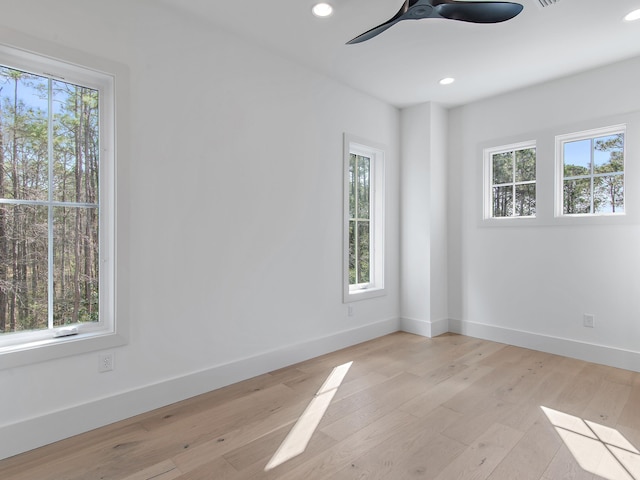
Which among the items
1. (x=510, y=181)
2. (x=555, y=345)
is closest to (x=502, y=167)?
(x=510, y=181)

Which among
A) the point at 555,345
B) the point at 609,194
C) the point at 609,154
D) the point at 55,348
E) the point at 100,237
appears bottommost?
the point at 555,345

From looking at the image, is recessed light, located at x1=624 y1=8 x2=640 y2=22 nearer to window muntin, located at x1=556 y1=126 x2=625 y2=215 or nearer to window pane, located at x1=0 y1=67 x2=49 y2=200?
window muntin, located at x1=556 y1=126 x2=625 y2=215

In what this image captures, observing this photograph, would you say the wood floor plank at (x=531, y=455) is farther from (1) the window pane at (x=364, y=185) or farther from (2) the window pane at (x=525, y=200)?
(1) the window pane at (x=364, y=185)

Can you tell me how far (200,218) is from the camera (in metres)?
2.78

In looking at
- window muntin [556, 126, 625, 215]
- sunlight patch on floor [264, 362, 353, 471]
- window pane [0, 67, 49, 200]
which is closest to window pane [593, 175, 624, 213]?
window muntin [556, 126, 625, 215]

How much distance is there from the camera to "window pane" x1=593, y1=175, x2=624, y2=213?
344cm

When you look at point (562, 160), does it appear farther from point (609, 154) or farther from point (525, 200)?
point (525, 200)

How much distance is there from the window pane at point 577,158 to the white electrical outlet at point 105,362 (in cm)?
442

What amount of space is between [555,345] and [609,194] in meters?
1.60

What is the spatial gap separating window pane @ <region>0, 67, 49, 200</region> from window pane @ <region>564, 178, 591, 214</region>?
14.9ft

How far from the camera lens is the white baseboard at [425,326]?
438 centimetres

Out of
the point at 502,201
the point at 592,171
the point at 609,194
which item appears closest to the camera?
the point at 609,194

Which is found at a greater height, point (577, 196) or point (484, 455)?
point (577, 196)

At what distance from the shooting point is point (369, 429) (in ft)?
7.54
